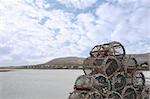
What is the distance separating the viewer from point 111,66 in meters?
6.06

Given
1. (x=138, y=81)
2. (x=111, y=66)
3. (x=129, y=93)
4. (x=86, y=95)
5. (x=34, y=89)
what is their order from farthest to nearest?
(x=34, y=89), (x=138, y=81), (x=129, y=93), (x=111, y=66), (x=86, y=95)

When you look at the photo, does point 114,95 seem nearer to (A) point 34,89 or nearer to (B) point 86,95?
(B) point 86,95

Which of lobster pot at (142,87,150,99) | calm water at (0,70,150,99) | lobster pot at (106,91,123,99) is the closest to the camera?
lobster pot at (106,91,123,99)

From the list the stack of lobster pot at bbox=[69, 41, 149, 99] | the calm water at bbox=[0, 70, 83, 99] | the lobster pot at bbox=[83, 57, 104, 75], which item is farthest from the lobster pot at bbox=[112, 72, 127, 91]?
the calm water at bbox=[0, 70, 83, 99]

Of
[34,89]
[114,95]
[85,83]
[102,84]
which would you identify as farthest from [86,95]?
[34,89]

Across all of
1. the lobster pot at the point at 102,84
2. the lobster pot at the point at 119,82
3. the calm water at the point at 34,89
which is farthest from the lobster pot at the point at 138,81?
the calm water at the point at 34,89

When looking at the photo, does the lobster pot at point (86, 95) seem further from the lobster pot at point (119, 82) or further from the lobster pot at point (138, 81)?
the lobster pot at point (138, 81)

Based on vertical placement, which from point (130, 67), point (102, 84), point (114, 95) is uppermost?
point (130, 67)

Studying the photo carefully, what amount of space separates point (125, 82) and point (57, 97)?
3.61 meters

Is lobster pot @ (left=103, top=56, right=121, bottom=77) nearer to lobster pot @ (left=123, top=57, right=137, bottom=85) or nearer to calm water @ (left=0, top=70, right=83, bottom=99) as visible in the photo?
lobster pot @ (left=123, top=57, right=137, bottom=85)

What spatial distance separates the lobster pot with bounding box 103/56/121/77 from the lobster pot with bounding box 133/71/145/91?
41 cm

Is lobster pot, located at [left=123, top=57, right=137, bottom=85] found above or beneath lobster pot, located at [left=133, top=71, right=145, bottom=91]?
above

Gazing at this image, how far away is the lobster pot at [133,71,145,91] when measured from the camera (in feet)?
20.7

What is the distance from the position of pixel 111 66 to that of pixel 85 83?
50cm
